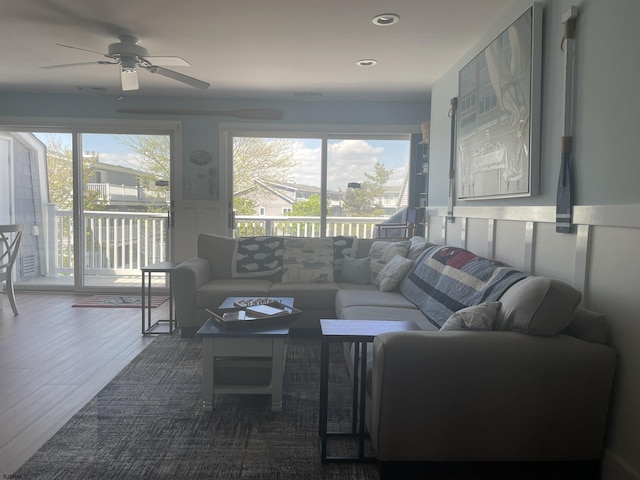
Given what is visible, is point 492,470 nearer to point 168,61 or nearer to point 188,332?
point 188,332

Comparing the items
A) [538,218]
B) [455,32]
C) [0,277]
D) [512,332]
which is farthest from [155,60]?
[512,332]

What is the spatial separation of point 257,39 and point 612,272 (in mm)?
2817

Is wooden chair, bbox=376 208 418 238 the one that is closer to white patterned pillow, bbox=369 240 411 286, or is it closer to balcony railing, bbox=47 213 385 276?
balcony railing, bbox=47 213 385 276

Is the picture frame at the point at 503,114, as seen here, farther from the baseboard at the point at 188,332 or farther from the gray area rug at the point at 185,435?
the baseboard at the point at 188,332

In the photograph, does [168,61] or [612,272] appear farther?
[168,61]

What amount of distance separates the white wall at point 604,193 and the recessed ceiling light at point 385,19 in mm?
789

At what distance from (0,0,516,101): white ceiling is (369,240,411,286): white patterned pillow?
5.30 feet

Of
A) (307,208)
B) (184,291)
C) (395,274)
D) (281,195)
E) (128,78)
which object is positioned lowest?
(184,291)

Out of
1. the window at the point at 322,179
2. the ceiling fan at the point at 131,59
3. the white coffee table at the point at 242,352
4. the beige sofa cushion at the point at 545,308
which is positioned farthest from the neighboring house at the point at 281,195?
the beige sofa cushion at the point at 545,308

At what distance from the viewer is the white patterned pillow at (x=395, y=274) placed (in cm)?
350

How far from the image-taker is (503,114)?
270cm

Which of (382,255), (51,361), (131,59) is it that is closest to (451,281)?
(382,255)

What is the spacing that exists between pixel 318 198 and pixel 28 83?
3.42m

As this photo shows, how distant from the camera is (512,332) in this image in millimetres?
1736
